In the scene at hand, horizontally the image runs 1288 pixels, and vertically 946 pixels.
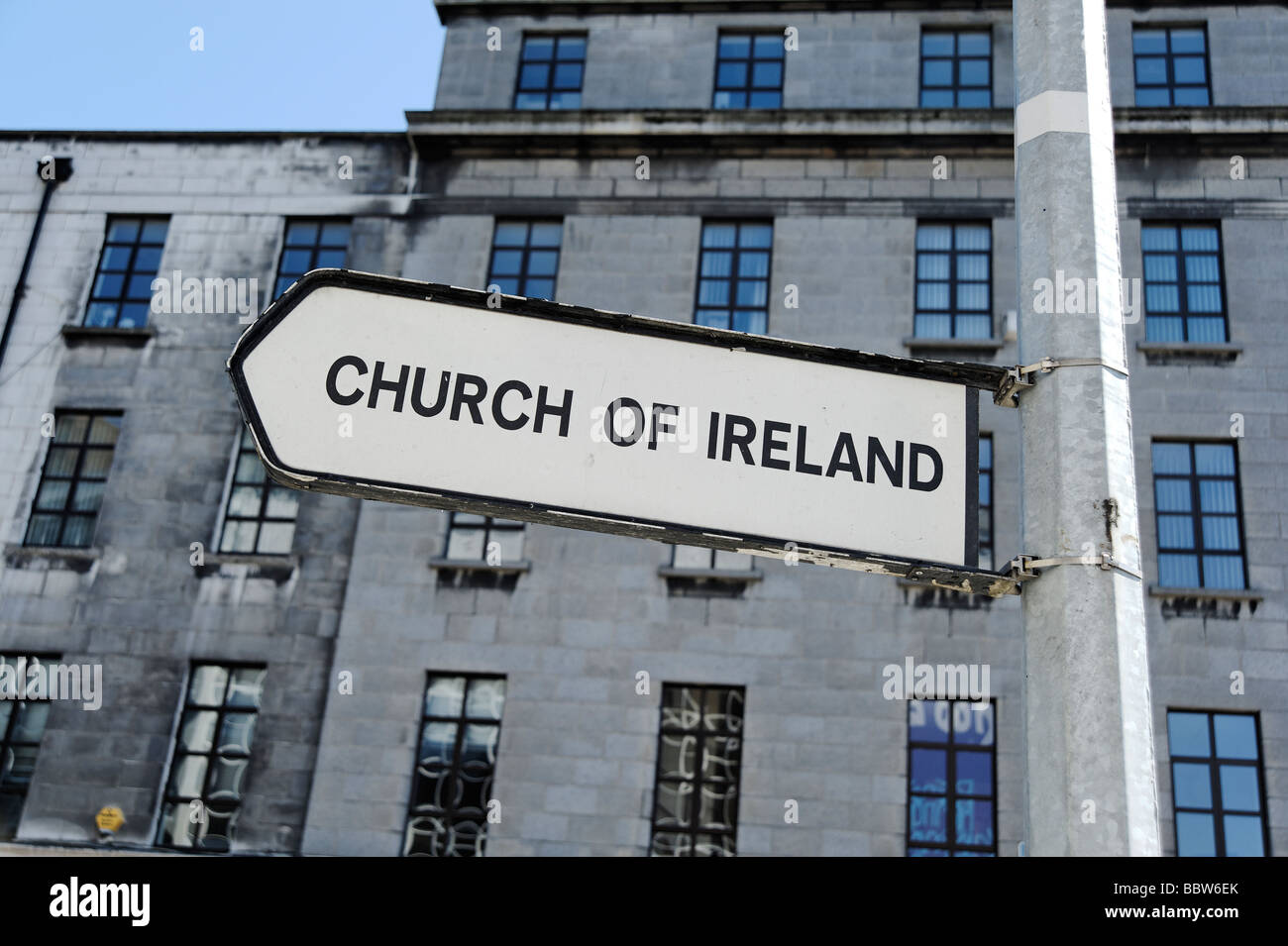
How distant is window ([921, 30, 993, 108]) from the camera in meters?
19.1

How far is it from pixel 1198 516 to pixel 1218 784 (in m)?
3.52

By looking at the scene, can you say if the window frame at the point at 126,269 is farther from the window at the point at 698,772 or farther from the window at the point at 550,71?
the window at the point at 698,772

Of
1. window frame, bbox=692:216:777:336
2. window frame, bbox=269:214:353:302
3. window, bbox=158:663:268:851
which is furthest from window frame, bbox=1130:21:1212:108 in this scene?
window, bbox=158:663:268:851

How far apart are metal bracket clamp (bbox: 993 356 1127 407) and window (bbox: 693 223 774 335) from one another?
50.1ft

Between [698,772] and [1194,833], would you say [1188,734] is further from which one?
[698,772]

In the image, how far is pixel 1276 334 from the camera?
56.0ft

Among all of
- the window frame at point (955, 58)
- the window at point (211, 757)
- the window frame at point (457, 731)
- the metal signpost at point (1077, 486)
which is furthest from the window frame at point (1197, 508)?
the metal signpost at point (1077, 486)

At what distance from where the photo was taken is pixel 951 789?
15.5 metres

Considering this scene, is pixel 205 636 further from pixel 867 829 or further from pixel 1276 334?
pixel 1276 334

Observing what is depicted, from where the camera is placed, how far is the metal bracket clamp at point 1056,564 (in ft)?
8.09

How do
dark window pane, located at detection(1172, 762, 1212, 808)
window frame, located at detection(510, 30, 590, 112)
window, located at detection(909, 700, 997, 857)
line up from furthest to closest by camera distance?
1. window frame, located at detection(510, 30, 590, 112)
2. window, located at detection(909, 700, 997, 857)
3. dark window pane, located at detection(1172, 762, 1212, 808)

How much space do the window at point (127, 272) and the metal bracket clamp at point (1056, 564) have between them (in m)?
19.2

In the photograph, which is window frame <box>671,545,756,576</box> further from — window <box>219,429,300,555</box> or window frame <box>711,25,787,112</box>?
window frame <box>711,25,787,112</box>

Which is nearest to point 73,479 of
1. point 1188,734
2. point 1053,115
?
point 1188,734
